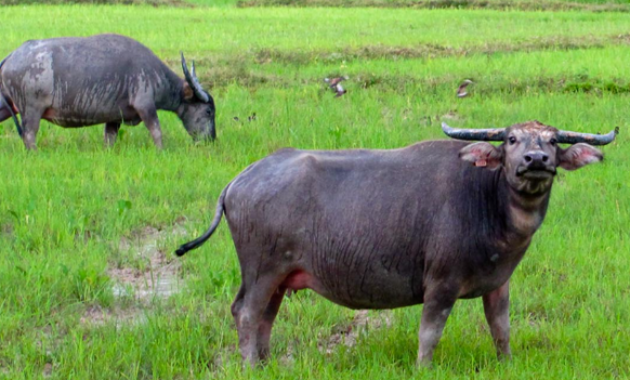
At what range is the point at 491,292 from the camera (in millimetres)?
4445

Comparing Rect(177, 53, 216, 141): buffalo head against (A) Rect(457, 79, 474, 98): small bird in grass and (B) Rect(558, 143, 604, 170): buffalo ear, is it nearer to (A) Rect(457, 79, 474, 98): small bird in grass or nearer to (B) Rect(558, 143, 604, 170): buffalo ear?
(A) Rect(457, 79, 474, 98): small bird in grass

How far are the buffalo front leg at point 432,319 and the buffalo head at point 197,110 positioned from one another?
515 centimetres

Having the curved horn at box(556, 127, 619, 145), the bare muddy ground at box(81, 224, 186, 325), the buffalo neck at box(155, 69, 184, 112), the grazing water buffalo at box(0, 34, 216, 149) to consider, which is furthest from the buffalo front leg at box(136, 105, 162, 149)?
the curved horn at box(556, 127, 619, 145)

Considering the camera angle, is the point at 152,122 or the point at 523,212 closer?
the point at 523,212

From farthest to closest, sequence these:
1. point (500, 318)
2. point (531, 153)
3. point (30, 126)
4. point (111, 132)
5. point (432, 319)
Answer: point (111, 132)
point (30, 126)
point (500, 318)
point (432, 319)
point (531, 153)

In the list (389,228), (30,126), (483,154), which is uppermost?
(483,154)

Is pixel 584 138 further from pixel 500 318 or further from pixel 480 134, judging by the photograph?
pixel 500 318

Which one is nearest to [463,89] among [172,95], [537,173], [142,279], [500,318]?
[172,95]

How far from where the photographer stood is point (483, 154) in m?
4.13

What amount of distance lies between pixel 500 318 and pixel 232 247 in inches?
82.5

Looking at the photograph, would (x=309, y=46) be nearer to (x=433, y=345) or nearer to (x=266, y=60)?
(x=266, y=60)

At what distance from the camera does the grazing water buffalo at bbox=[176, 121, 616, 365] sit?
13.7 ft

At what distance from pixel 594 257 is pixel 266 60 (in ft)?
24.2

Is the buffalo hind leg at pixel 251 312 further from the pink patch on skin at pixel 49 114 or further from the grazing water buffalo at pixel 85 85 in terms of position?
the pink patch on skin at pixel 49 114
